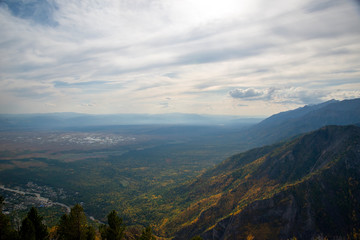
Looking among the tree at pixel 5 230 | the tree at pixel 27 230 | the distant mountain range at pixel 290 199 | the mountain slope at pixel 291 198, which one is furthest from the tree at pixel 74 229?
the mountain slope at pixel 291 198

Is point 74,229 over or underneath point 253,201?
over

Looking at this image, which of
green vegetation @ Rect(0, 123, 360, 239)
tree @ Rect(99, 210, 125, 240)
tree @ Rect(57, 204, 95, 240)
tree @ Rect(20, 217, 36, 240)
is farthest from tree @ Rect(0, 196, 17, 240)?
tree @ Rect(99, 210, 125, 240)

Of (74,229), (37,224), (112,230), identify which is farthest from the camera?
(112,230)

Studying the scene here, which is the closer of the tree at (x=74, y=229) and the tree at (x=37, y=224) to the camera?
the tree at (x=37, y=224)

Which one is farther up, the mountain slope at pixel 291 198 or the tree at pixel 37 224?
the tree at pixel 37 224

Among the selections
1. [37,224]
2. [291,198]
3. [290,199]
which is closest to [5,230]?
[37,224]

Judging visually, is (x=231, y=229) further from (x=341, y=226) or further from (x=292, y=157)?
(x=292, y=157)

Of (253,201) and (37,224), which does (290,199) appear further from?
(37,224)

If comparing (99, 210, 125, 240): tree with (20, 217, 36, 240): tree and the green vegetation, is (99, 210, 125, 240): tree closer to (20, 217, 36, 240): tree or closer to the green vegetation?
the green vegetation

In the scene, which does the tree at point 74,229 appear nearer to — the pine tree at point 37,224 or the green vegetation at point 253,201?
the green vegetation at point 253,201
